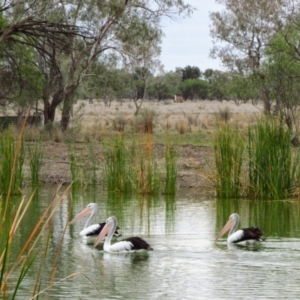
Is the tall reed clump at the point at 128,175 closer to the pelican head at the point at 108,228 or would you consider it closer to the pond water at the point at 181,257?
the pond water at the point at 181,257

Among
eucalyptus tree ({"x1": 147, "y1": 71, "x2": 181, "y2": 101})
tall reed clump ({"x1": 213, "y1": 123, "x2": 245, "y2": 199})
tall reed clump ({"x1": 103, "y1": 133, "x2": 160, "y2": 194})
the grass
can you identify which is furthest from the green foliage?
the grass

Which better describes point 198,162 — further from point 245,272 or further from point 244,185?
point 245,272

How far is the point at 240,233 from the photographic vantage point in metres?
11.0

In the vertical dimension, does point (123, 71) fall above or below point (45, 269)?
above

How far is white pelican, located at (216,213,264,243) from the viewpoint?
426 inches

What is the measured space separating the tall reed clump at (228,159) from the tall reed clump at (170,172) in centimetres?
86

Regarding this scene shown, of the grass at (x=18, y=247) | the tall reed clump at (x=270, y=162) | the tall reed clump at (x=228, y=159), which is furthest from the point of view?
the tall reed clump at (x=228, y=159)

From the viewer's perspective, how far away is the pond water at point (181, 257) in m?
8.23

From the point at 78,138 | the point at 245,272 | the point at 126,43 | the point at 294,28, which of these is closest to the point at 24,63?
the point at 78,138

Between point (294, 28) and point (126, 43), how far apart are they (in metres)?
6.91

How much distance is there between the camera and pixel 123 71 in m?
38.6

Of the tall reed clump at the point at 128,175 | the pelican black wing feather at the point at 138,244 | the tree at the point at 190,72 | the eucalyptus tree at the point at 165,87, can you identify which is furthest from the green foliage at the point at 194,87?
the pelican black wing feather at the point at 138,244

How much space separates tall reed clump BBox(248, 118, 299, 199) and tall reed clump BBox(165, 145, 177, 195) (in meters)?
1.41

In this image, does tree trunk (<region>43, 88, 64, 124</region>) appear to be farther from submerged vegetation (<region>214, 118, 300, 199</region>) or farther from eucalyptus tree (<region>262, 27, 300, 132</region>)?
submerged vegetation (<region>214, 118, 300, 199</region>)
